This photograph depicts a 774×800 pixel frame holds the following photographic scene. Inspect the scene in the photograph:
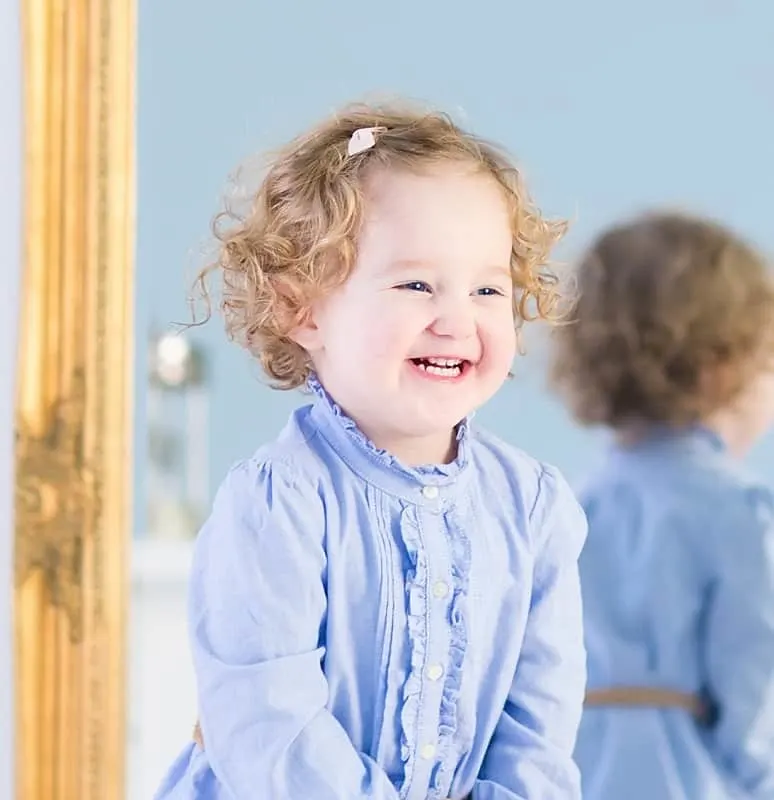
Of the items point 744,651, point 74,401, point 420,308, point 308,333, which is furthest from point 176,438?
point 744,651

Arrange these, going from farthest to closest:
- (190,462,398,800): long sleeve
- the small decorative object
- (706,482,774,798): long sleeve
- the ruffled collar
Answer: the small decorative object, (706,482,774,798): long sleeve, the ruffled collar, (190,462,398,800): long sleeve

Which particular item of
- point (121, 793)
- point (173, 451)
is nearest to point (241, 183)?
point (173, 451)

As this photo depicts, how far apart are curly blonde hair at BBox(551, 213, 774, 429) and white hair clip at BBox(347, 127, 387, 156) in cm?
45

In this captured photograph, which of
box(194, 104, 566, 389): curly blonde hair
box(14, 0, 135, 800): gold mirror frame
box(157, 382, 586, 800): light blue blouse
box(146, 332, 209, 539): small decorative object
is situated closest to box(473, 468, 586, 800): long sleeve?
box(157, 382, 586, 800): light blue blouse

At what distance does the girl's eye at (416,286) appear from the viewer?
4.20 ft

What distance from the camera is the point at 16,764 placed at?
6.03 ft

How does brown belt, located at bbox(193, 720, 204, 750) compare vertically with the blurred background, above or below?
below

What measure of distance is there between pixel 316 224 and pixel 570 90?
0.55m

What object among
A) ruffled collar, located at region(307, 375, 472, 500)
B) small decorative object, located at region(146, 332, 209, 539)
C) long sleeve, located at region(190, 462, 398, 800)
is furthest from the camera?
small decorative object, located at region(146, 332, 209, 539)

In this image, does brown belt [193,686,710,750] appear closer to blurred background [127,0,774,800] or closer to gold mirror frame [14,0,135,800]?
blurred background [127,0,774,800]

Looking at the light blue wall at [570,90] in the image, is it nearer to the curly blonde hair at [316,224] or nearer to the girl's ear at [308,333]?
the curly blonde hair at [316,224]

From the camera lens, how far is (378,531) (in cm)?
129

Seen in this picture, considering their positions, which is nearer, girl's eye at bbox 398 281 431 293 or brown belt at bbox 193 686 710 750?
girl's eye at bbox 398 281 431 293

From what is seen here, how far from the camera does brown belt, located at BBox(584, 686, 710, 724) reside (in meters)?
1.62
